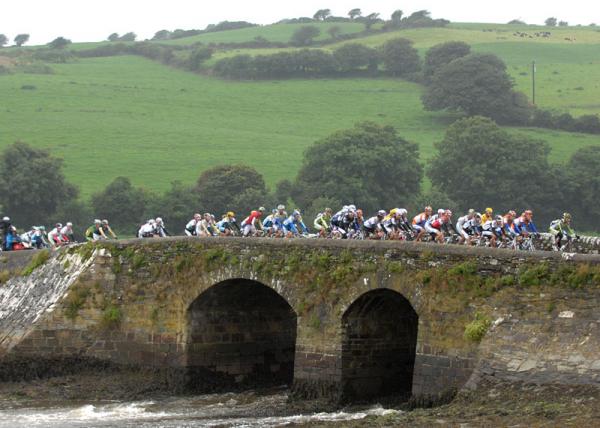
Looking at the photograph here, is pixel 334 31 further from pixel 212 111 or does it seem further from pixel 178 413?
pixel 178 413

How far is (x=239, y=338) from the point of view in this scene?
153 ft

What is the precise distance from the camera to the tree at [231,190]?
9781 cm

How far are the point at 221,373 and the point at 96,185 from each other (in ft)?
205

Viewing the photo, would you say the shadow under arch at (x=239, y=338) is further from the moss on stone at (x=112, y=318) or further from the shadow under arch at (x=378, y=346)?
the shadow under arch at (x=378, y=346)

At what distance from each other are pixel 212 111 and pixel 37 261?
85.9m

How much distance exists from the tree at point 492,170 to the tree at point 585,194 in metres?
1.59

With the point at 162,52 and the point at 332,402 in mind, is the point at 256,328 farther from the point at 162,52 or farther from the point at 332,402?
the point at 162,52

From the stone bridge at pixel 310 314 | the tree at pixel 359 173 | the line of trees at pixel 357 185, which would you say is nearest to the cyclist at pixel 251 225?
the stone bridge at pixel 310 314

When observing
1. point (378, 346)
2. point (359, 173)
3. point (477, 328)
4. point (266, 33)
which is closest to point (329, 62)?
point (266, 33)

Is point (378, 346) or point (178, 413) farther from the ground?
point (378, 346)

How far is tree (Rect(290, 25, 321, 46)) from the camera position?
561 ft

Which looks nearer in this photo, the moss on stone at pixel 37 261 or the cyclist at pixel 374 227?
the cyclist at pixel 374 227

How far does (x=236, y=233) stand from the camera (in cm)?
5388

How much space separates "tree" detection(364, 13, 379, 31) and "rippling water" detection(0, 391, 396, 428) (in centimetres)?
13873
